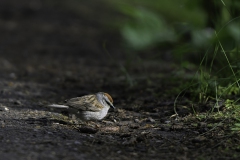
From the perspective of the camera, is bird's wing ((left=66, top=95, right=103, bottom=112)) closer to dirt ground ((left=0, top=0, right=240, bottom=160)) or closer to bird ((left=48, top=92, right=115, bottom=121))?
bird ((left=48, top=92, right=115, bottom=121))

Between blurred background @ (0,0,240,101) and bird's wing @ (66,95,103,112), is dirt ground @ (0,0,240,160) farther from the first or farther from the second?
bird's wing @ (66,95,103,112)

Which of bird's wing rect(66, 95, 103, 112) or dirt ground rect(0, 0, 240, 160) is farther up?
bird's wing rect(66, 95, 103, 112)

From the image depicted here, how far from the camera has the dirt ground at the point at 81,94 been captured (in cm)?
427

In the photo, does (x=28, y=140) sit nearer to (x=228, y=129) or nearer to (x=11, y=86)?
(x=228, y=129)

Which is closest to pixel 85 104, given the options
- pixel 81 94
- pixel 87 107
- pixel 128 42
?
pixel 87 107

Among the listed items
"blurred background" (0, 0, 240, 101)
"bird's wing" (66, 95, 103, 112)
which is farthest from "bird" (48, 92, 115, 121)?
"blurred background" (0, 0, 240, 101)

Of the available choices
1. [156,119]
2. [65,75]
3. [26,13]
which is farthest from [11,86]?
[26,13]

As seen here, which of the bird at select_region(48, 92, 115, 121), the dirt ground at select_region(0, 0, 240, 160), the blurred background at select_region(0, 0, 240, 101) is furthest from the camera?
the blurred background at select_region(0, 0, 240, 101)

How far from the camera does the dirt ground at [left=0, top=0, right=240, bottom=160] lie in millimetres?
4273

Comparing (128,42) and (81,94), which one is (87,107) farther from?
(128,42)

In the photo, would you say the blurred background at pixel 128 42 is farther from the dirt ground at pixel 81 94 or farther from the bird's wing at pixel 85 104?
the bird's wing at pixel 85 104

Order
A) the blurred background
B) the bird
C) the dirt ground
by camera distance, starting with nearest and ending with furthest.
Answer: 1. the dirt ground
2. the bird
3. the blurred background

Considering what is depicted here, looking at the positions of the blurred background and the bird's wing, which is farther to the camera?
the blurred background

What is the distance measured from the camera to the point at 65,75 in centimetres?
879
